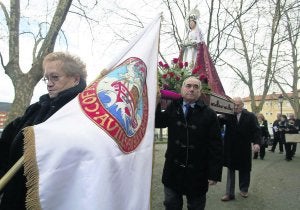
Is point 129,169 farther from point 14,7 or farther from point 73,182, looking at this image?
point 14,7

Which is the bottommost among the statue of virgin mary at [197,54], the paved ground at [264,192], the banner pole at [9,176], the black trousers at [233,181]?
the paved ground at [264,192]

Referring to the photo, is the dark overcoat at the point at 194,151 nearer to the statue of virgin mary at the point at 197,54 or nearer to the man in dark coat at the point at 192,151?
the man in dark coat at the point at 192,151

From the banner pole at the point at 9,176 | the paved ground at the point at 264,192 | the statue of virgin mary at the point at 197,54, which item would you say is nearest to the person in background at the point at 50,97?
the banner pole at the point at 9,176

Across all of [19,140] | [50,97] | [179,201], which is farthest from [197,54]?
[19,140]

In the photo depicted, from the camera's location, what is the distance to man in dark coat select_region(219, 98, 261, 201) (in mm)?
6672

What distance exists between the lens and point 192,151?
384 centimetres

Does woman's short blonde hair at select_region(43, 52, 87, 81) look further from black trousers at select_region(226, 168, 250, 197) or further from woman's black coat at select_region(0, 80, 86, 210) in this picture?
black trousers at select_region(226, 168, 250, 197)

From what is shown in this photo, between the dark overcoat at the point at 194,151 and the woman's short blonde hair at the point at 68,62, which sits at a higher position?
the woman's short blonde hair at the point at 68,62

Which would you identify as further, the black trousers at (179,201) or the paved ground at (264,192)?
the paved ground at (264,192)

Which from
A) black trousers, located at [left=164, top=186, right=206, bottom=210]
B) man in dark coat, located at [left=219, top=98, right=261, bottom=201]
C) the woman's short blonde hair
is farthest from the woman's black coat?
man in dark coat, located at [left=219, top=98, right=261, bottom=201]

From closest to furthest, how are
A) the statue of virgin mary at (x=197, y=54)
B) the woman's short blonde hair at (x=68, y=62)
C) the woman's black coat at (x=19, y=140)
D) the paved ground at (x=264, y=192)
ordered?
the woman's black coat at (x=19, y=140) < the woman's short blonde hair at (x=68, y=62) < the statue of virgin mary at (x=197, y=54) < the paved ground at (x=264, y=192)

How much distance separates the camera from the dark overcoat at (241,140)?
6715 mm

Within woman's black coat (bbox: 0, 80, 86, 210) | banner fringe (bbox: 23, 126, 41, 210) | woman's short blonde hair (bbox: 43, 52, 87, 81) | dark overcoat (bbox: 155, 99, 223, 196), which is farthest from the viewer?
dark overcoat (bbox: 155, 99, 223, 196)

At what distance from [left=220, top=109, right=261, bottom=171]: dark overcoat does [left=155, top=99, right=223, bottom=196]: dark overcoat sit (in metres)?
2.92
